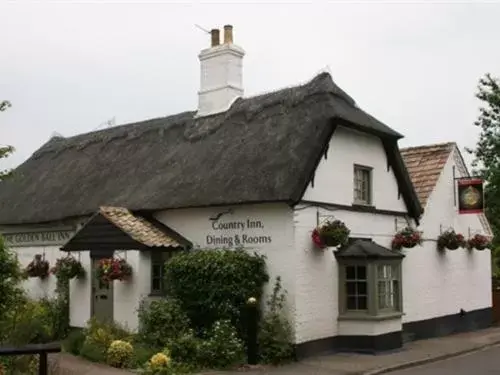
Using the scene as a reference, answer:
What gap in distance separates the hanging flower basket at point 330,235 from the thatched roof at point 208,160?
0.98 m

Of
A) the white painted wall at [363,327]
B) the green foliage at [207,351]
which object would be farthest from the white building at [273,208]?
the green foliage at [207,351]

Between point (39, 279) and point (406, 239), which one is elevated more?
point (406, 239)

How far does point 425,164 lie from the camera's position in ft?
63.6

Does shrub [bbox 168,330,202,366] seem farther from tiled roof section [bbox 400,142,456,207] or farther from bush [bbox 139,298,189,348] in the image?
tiled roof section [bbox 400,142,456,207]

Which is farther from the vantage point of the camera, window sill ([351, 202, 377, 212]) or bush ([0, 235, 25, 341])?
window sill ([351, 202, 377, 212])

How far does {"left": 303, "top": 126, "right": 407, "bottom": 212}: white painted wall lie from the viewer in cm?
1460

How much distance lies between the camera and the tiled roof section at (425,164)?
18469 millimetres

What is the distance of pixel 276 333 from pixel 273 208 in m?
2.55

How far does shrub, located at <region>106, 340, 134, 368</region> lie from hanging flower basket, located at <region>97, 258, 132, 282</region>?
249cm

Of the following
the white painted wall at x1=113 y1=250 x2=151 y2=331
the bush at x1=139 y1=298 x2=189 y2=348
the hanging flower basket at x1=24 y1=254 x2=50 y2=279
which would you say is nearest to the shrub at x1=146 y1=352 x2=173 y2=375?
the bush at x1=139 y1=298 x2=189 y2=348

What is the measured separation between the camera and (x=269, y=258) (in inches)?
547

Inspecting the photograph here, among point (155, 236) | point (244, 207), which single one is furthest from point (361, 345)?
point (155, 236)

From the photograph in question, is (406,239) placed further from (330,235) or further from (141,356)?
(141,356)

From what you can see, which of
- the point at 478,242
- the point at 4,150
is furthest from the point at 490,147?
the point at 4,150
